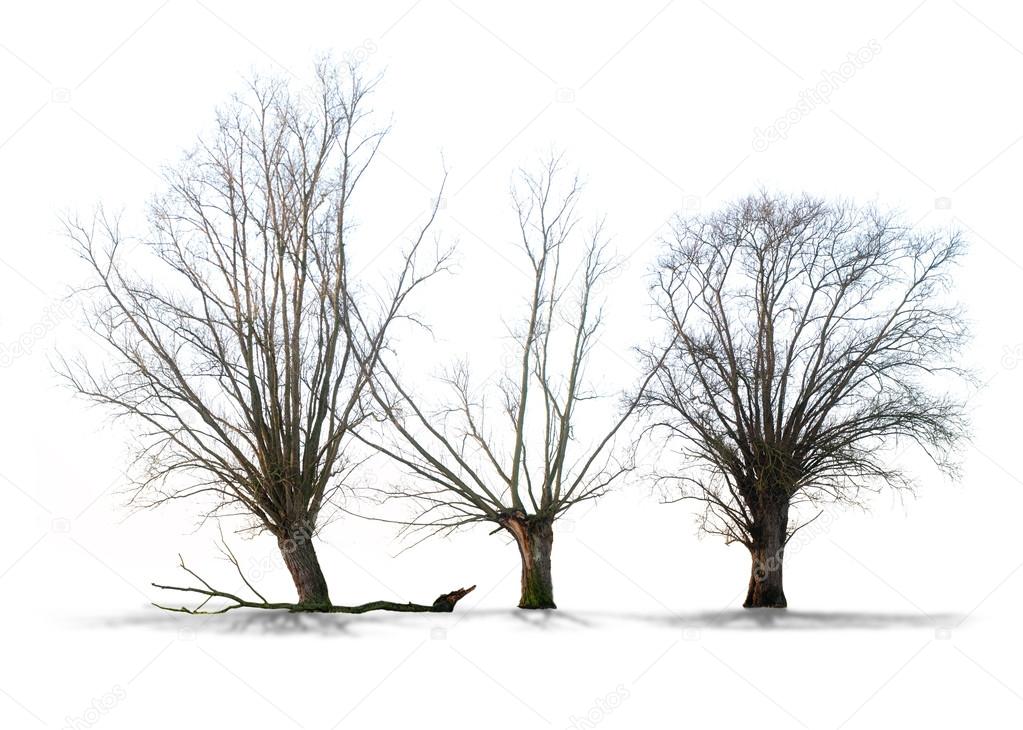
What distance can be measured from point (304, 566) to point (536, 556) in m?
4.03

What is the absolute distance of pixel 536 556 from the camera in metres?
23.2

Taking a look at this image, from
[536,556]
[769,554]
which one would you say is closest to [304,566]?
[536,556]

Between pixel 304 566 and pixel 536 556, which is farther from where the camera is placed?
pixel 536 556

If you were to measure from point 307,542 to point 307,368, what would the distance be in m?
3.01

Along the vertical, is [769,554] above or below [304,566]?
above

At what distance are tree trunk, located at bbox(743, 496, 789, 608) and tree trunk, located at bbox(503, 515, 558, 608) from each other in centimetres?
365

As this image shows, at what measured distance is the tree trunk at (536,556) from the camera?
Answer: 914 inches

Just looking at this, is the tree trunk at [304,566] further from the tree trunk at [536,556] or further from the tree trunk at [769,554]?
the tree trunk at [769,554]

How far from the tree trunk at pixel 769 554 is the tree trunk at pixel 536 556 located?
3650 millimetres

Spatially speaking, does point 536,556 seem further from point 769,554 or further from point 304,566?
point 769,554

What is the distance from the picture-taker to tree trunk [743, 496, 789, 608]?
23594 mm

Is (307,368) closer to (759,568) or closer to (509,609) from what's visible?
(509,609)

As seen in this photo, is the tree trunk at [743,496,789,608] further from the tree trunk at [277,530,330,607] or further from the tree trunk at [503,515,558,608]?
the tree trunk at [277,530,330,607]

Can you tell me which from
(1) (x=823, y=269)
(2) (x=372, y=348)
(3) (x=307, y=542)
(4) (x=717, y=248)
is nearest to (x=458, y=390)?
(2) (x=372, y=348)
